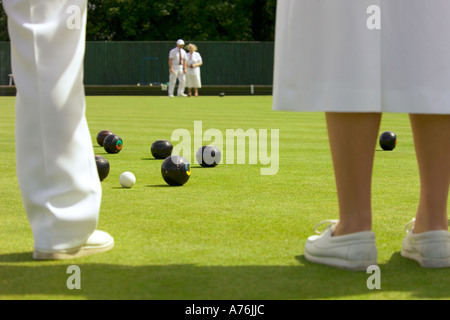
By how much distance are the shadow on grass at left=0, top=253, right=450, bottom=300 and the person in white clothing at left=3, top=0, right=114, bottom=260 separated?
0.50ft

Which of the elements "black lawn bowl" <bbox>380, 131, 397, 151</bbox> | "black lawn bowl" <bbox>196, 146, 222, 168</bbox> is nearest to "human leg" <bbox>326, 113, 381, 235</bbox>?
"black lawn bowl" <bbox>196, 146, 222, 168</bbox>

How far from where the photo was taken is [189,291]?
9.34 feet

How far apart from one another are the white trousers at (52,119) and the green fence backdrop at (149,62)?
37.5 metres

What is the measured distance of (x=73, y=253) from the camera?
340 centimetres

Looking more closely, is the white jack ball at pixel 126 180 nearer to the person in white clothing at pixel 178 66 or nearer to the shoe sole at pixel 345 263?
A: the shoe sole at pixel 345 263

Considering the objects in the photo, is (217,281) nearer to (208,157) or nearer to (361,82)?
(361,82)

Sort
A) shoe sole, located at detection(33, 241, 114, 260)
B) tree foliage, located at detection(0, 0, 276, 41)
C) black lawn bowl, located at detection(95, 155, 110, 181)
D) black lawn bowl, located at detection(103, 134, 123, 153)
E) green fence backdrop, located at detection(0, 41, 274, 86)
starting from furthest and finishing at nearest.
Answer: tree foliage, located at detection(0, 0, 276, 41) < green fence backdrop, located at detection(0, 41, 274, 86) < black lawn bowl, located at detection(103, 134, 123, 153) < black lawn bowl, located at detection(95, 155, 110, 181) < shoe sole, located at detection(33, 241, 114, 260)

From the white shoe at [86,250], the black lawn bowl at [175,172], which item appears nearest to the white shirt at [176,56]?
the black lawn bowl at [175,172]

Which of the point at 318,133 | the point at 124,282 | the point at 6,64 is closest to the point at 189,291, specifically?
the point at 124,282

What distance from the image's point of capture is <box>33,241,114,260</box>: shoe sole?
3340 mm

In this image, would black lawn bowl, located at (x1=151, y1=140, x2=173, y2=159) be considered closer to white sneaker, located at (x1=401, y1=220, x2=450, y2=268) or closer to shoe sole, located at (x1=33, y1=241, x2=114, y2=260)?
shoe sole, located at (x1=33, y1=241, x2=114, y2=260)

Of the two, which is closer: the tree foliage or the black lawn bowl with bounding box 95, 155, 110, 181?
the black lawn bowl with bounding box 95, 155, 110, 181

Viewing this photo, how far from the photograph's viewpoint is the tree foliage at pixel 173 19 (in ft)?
157

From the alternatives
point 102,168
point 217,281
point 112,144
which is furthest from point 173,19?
point 217,281
